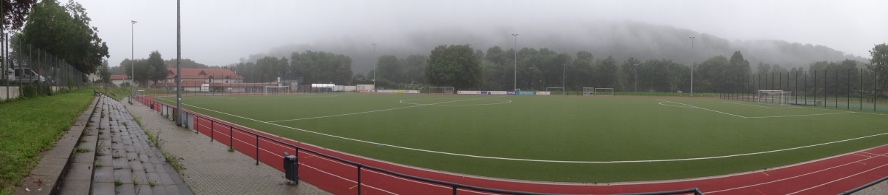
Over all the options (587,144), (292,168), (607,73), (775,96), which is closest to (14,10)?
(292,168)

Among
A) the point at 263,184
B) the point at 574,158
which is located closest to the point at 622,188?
the point at 574,158

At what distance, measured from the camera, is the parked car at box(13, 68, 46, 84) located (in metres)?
20.4

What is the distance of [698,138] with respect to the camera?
18.4 m

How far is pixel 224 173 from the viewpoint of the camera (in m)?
10.1

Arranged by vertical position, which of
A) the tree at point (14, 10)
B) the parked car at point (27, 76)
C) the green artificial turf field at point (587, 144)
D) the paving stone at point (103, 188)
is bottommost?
the green artificial turf field at point (587, 144)

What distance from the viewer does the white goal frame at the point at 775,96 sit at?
1991 inches

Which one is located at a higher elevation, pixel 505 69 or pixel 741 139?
pixel 505 69

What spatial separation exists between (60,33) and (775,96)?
7909cm

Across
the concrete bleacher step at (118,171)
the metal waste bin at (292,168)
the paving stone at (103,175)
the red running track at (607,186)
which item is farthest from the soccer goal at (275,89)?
the paving stone at (103,175)

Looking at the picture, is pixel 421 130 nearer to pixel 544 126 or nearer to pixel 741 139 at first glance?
pixel 544 126

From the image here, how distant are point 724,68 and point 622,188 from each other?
114m

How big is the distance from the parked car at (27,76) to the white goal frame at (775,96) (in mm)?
60713

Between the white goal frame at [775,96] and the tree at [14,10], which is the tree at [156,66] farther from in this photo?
the white goal frame at [775,96]

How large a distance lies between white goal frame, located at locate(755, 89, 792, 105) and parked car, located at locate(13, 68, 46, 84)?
60713mm
